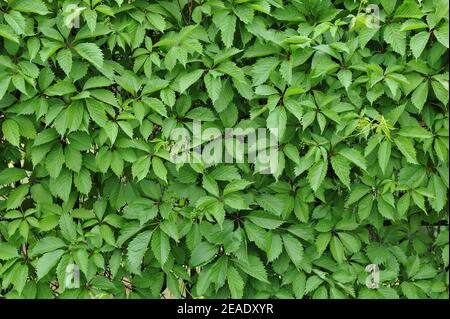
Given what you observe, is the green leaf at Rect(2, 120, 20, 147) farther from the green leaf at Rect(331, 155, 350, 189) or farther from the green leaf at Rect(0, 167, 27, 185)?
the green leaf at Rect(331, 155, 350, 189)

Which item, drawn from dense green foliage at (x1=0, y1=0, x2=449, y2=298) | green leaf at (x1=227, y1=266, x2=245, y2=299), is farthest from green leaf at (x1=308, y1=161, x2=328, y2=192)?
green leaf at (x1=227, y1=266, x2=245, y2=299)

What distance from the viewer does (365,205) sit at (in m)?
2.34

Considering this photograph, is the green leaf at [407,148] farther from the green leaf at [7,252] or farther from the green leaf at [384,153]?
the green leaf at [7,252]

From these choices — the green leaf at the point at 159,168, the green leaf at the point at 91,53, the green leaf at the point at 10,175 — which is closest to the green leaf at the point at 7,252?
the green leaf at the point at 10,175

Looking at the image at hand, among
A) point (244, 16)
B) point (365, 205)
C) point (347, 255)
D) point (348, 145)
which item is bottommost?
point (347, 255)

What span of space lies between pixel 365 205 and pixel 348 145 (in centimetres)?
26

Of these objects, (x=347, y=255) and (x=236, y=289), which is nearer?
(x=236, y=289)

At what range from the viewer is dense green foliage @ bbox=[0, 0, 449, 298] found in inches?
87.3

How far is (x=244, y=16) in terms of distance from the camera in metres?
2.23

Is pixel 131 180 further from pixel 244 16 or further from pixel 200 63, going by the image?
pixel 244 16
